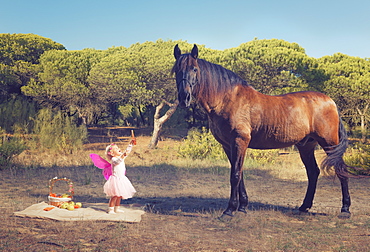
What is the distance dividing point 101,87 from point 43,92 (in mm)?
4468

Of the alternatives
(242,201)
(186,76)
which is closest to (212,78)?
(186,76)

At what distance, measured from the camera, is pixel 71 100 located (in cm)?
2464

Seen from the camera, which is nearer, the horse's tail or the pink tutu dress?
the pink tutu dress

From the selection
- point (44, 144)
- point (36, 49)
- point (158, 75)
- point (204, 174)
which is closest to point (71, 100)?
point (36, 49)

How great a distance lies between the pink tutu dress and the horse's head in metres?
1.54

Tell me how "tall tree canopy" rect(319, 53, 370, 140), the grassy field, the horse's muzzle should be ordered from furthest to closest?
"tall tree canopy" rect(319, 53, 370, 140)
the horse's muzzle
the grassy field

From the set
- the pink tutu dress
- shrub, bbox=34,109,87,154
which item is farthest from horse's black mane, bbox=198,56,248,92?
shrub, bbox=34,109,87,154

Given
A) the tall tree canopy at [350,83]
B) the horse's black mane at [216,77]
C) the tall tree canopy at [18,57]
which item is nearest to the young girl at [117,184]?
the horse's black mane at [216,77]

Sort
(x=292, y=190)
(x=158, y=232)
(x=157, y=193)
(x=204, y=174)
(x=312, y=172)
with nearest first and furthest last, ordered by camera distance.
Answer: (x=158, y=232)
(x=312, y=172)
(x=157, y=193)
(x=292, y=190)
(x=204, y=174)

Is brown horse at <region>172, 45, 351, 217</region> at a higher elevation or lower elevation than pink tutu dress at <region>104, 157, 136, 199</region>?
higher

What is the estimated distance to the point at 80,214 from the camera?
5594 mm

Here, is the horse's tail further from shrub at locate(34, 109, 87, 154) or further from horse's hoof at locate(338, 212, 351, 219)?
shrub at locate(34, 109, 87, 154)

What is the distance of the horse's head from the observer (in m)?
5.06

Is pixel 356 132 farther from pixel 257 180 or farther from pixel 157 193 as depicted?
pixel 157 193
